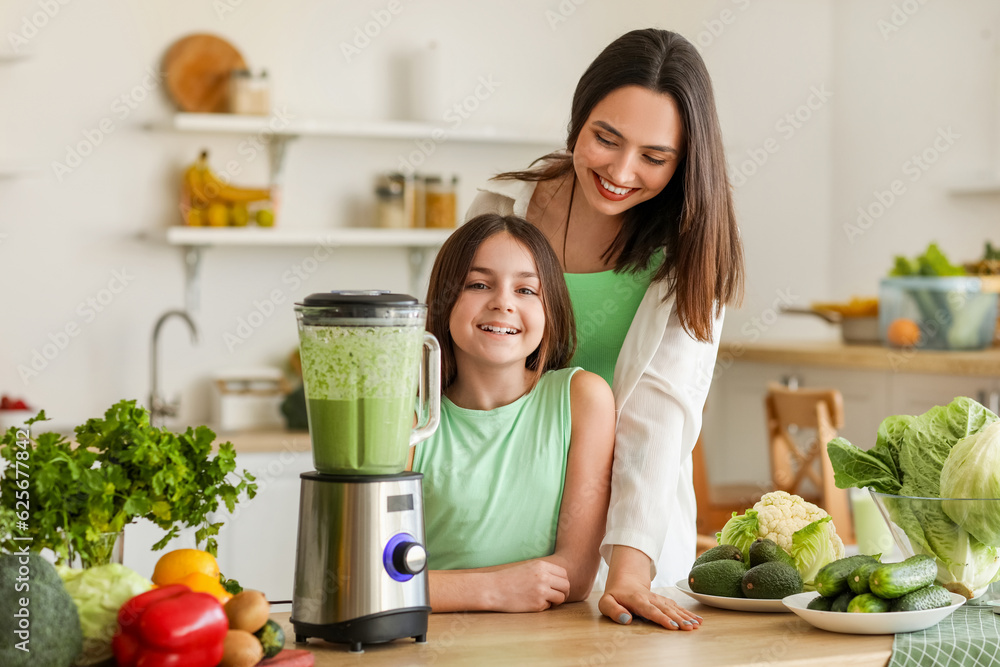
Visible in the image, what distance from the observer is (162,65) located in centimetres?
347

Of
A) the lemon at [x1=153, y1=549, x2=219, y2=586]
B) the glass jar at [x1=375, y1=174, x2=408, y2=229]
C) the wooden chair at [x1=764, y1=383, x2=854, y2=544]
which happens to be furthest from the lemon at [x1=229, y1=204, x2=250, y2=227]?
the lemon at [x1=153, y1=549, x2=219, y2=586]

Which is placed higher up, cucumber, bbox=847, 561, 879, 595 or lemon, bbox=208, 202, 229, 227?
lemon, bbox=208, 202, 229, 227

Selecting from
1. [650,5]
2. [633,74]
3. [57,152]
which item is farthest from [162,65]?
[633,74]

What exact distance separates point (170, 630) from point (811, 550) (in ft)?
2.41

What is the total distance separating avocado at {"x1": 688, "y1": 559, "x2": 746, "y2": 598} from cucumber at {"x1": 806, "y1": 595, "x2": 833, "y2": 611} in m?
0.09

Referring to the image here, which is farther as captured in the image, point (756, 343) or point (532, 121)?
point (756, 343)

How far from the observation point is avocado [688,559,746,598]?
48.3 inches

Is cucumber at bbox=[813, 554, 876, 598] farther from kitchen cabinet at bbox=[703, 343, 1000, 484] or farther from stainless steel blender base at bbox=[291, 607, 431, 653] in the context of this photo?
kitchen cabinet at bbox=[703, 343, 1000, 484]

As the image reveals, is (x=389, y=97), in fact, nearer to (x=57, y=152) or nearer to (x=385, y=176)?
(x=385, y=176)

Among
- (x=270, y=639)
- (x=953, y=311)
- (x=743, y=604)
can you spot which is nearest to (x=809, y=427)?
(x=953, y=311)

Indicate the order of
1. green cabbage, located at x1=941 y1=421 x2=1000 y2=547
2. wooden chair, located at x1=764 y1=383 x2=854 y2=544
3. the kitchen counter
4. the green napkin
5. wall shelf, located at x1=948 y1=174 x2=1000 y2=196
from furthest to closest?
wall shelf, located at x1=948 y1=174 x2=1000 y2=196 < the kitchen counter < wooden chair, located at x1=764 y1=383 x2=854 y2=544 < green cabbage, located at x1=941 y1=421 x2=1000 y2=547 < the green napkin

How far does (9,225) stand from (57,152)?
0.27m

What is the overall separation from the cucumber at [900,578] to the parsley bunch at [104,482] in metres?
0.65

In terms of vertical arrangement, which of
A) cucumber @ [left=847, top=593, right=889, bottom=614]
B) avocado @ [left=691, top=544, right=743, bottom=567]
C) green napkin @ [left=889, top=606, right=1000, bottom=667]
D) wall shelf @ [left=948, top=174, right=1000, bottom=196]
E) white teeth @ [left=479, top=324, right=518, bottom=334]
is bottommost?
green napkin @ [left=889, top=606, right=1000, bottom=667]
